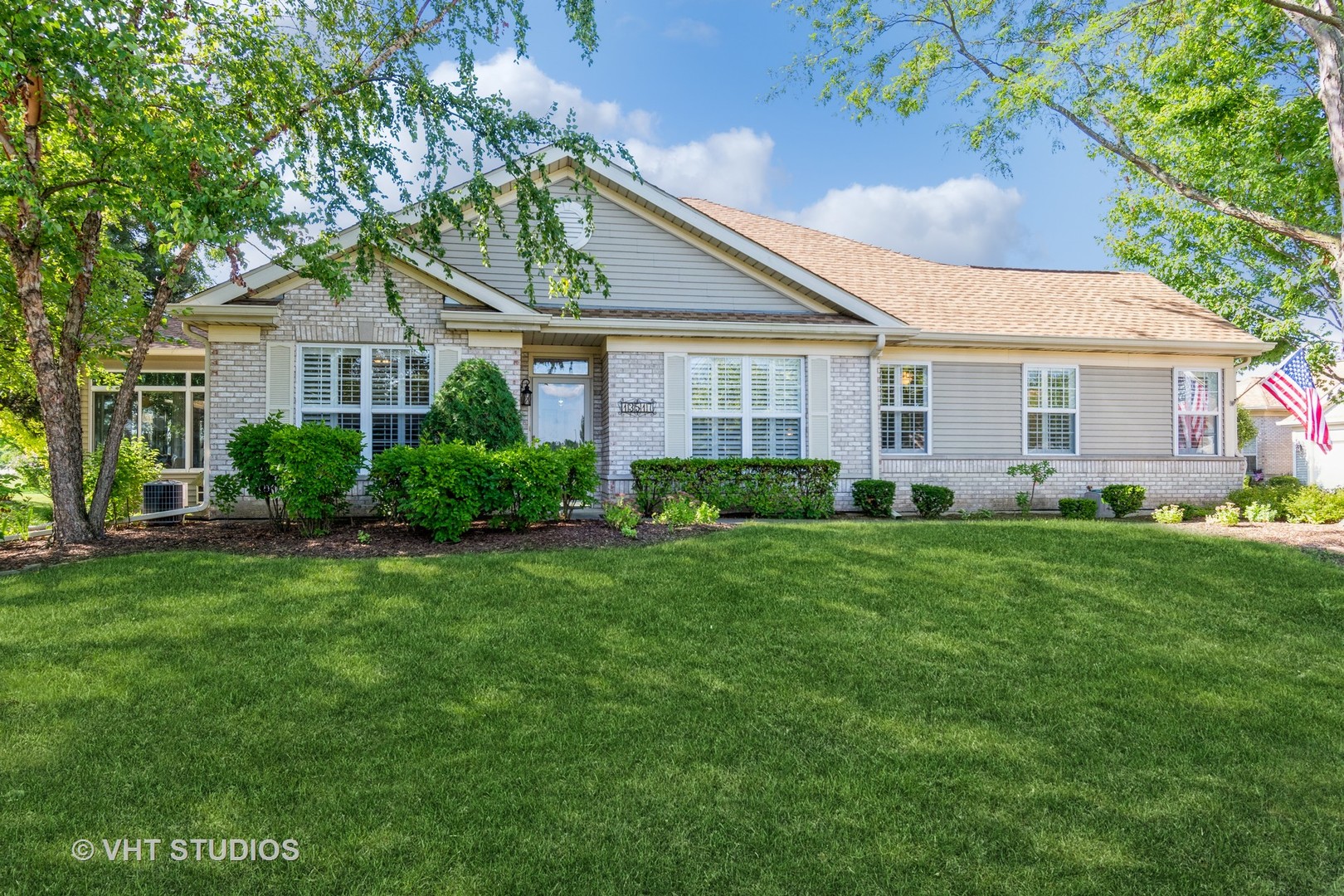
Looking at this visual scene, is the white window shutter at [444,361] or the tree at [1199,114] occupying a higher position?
the tree at [1199,114]

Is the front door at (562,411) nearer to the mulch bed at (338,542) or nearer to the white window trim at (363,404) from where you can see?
the white window trim at (363,404)

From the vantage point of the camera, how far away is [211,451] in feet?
33.6

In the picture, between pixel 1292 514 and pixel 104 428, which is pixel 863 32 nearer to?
pixel 1292 514

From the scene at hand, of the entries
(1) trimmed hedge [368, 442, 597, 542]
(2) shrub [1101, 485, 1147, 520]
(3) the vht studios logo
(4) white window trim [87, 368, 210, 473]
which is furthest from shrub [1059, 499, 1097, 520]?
(4) white window trim [87, 368, 210, 473]

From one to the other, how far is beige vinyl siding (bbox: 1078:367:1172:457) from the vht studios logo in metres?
14.9

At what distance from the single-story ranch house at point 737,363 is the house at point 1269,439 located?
16.7 m

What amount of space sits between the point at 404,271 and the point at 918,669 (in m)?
9.25

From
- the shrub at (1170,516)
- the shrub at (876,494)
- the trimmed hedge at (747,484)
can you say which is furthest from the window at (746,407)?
the shrub at (1170,516)

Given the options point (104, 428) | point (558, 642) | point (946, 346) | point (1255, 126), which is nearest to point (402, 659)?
point (558, 642)

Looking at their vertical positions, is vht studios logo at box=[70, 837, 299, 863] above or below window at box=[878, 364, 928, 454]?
below

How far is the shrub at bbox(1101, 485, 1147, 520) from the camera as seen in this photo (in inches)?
517

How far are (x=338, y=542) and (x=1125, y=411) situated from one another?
1430cm

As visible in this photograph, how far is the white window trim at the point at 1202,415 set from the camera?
14.3 m

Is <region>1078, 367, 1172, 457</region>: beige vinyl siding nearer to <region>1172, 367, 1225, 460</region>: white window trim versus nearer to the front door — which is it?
<region>1172, 367, 1225, 460</region>: white window trim
